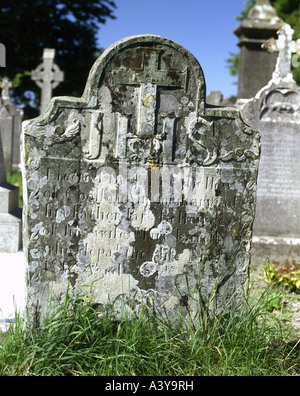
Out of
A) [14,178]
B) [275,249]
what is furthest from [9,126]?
[275,249]

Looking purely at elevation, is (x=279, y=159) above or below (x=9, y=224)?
above

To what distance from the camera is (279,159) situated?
20.9 feet

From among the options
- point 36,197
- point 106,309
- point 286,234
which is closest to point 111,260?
point 106,309

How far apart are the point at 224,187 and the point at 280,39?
3.93 metres

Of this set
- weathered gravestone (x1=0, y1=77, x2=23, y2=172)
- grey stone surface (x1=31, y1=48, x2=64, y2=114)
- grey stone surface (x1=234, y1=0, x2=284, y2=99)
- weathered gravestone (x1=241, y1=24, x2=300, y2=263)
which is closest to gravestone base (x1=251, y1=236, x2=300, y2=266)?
weathered gravestone (x1=241, y1=24, x2=300, y2=263)

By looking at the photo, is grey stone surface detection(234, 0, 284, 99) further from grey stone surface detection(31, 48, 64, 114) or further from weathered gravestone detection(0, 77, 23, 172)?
weathered gravestone detection(0, 77, 23, 172)

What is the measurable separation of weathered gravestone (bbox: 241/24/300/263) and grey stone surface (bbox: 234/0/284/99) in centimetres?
208

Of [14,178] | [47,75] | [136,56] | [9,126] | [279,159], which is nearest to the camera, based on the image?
[136,56]

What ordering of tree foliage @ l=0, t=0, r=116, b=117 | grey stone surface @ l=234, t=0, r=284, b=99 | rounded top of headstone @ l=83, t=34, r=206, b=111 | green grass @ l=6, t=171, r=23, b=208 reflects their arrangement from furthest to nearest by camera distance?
tree foliage @ l=0, t=0, r=116, b=117, green grass @ l=6, t=171, r=23, b=208, grey stone surface @ l=234, t=0, r=284, b=99, rounded top of headstone @ l=83, t=34, r=206, b=111

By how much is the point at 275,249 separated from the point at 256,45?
4.03m

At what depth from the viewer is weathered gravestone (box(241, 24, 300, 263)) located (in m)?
6.34

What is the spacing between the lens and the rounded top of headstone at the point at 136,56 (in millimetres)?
3129

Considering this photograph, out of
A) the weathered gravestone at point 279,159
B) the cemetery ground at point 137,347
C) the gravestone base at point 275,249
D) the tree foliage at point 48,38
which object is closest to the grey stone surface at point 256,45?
the weathered gravestone at point 279,159

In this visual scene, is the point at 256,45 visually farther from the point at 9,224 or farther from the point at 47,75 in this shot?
the point at 47,75
